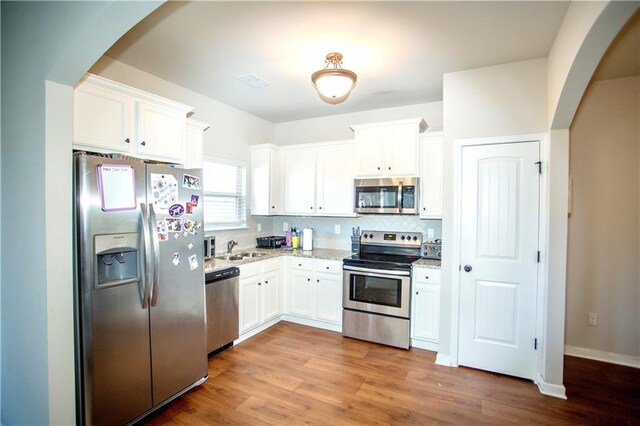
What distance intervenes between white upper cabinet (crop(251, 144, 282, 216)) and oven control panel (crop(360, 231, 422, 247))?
1.29 metres

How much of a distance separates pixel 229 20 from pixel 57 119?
1239 millimetres

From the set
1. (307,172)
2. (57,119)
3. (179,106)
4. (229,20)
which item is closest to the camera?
(57,119)

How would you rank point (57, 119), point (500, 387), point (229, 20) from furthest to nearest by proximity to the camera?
1. point (500, 387)
2. point (229, 20)
3. point (57, 119)

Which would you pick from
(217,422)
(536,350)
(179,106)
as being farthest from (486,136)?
(217,422)

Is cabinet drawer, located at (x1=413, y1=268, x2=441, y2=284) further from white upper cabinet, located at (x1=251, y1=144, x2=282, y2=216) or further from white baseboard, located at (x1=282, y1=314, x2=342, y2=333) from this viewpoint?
white upper cabinet, located at (x1=251, y1=144, x2=282, y2=216)

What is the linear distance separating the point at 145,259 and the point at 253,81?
2067 mm

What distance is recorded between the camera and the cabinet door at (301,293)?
3.99 metres

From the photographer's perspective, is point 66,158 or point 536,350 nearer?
point 66,158

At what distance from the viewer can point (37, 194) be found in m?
1.86

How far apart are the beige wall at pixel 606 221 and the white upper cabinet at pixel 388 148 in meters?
1.55

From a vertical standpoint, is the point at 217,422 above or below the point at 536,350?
below

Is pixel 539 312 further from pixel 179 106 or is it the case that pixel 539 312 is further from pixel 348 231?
pixel 179 106

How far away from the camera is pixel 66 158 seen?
6.20ft

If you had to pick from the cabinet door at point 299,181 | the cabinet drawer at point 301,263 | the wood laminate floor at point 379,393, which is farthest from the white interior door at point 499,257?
the cabinet door at point 299,181
